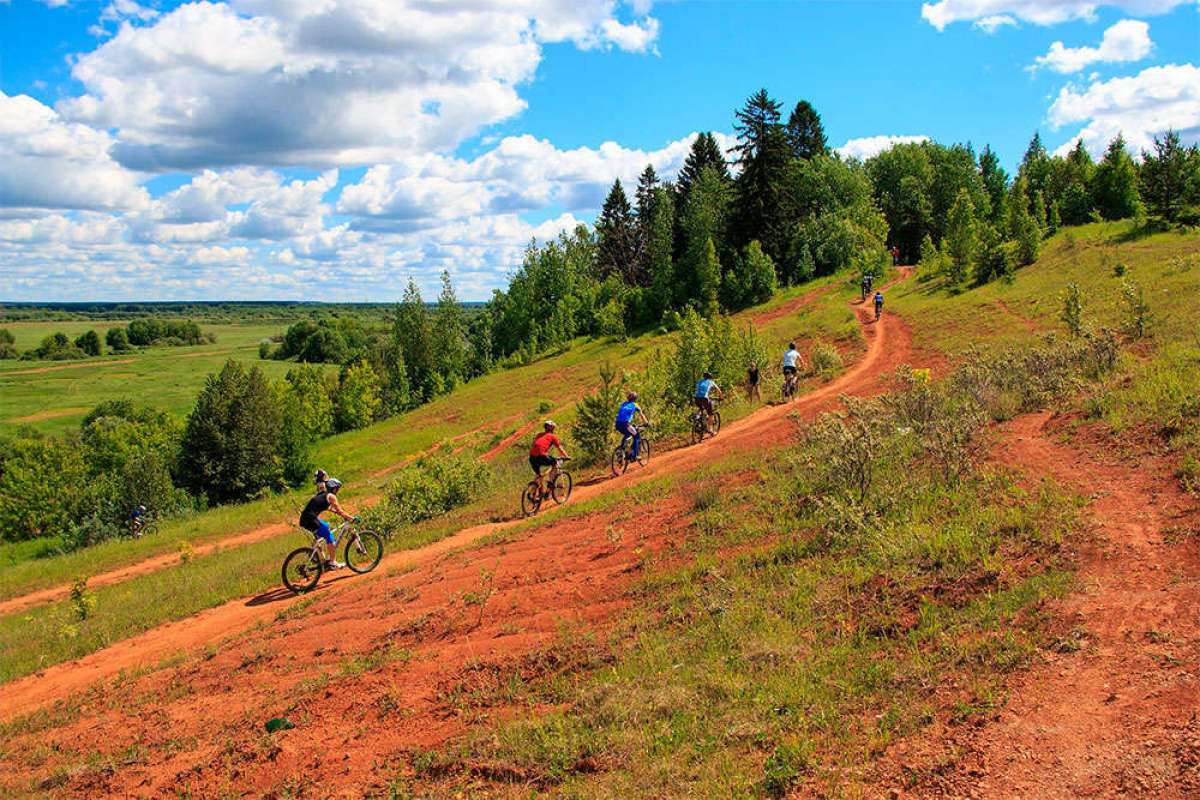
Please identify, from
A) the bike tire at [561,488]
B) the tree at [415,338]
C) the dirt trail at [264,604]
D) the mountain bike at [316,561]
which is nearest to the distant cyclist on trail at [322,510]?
the mountain bike at [316,561]

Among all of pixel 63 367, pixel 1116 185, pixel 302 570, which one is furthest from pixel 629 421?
pixel 63 367

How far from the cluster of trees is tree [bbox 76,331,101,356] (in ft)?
481

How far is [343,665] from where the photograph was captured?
9.16 meters

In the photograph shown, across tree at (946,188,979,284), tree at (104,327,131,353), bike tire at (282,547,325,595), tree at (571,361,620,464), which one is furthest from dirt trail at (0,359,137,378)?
bike tire at (282,547,325,595)

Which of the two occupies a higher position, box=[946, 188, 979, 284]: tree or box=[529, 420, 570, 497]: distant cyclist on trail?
box=[946, 188, 979, 284]: tree

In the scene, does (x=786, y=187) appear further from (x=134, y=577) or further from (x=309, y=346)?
(x=309, y=346)

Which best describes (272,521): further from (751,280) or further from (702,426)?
(751,280)

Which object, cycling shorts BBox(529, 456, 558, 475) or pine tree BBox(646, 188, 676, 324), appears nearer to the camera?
cycling shorts BBox(529, 456, 558, 475)

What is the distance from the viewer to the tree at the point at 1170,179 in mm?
38781

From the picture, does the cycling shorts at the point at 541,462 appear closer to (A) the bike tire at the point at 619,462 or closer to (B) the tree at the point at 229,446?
(A) the bike tire at the point at 619,462

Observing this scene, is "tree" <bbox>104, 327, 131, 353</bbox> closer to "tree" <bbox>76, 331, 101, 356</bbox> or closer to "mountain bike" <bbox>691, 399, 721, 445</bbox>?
"tree" <bbox>76, 331, 101, 356</bbox>

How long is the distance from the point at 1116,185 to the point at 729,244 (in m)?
28.2

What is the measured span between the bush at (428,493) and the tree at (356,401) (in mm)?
51173

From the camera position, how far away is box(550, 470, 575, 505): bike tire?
1670cm
